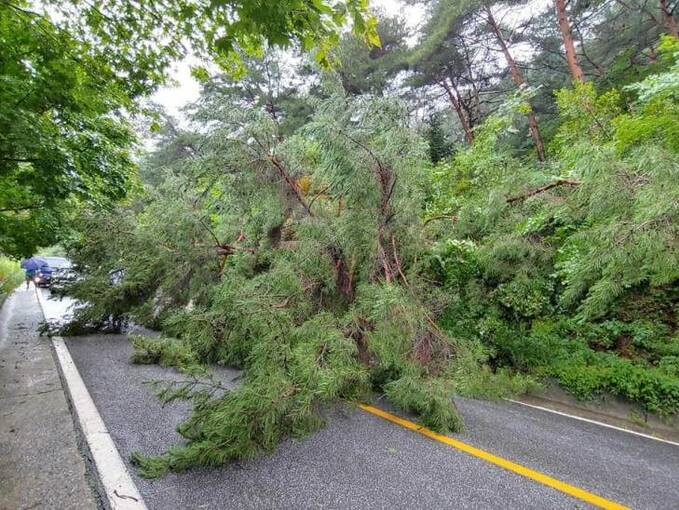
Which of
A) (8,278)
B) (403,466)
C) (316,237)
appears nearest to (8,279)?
(8,278)

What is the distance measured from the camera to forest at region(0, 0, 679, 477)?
2951mm

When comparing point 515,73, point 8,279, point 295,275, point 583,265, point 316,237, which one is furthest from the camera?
point 8,279

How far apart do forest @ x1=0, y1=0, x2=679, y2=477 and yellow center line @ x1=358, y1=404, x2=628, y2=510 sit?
19 centimetres

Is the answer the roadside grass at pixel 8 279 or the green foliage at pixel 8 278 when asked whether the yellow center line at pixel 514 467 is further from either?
the green foliage at pixel 8 278

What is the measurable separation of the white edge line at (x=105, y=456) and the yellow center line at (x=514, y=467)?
2.52m

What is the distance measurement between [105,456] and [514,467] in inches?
128

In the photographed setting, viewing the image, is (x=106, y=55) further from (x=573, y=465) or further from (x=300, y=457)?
(x=573, y=465)

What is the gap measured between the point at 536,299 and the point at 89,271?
8.58 m

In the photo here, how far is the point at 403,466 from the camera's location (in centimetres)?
292

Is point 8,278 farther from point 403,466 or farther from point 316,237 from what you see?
point 403,466

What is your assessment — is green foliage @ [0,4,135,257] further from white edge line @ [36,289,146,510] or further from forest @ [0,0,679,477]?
white edge line @ [36,289,146,510]

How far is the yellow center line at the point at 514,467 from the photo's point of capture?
2.56 meters

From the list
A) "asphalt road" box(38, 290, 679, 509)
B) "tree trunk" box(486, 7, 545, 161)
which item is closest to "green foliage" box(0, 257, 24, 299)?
"asphalt road" box(38, 290, 679, 509)

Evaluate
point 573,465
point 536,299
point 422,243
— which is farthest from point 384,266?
point 536,299
